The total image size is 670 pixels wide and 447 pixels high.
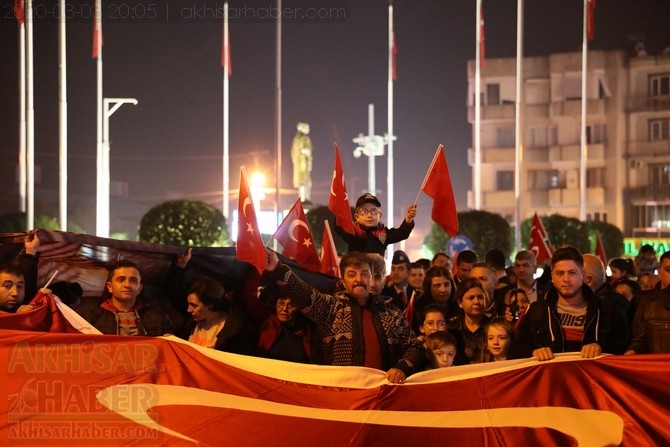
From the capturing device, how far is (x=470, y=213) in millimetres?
25969

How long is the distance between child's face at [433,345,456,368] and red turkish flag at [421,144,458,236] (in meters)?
3.52

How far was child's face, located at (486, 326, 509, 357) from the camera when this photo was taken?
590 centimetres

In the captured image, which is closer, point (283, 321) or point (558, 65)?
point (283, 321)

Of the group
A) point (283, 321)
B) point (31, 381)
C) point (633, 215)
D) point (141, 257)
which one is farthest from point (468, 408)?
point (633, 215)

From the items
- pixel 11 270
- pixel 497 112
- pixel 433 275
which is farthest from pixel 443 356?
pixel 497 112

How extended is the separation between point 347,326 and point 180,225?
16867 mm

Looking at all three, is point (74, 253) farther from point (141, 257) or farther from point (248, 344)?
point (248, 344)

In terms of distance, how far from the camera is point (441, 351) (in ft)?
19.4

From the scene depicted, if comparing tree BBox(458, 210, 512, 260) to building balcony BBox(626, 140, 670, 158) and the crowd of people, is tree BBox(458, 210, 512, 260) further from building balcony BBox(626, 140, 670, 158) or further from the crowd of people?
building balcony BBox(626, 140, 670, 158)

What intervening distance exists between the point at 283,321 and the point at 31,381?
179 cm

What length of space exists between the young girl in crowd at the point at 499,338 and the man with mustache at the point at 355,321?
2.26 feet

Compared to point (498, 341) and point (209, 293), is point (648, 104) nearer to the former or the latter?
point (498, 341)

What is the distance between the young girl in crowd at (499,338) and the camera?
19.4ft

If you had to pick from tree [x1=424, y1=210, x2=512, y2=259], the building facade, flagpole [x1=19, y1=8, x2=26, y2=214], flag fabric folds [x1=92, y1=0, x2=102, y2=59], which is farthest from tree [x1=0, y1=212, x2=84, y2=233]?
the building facade
